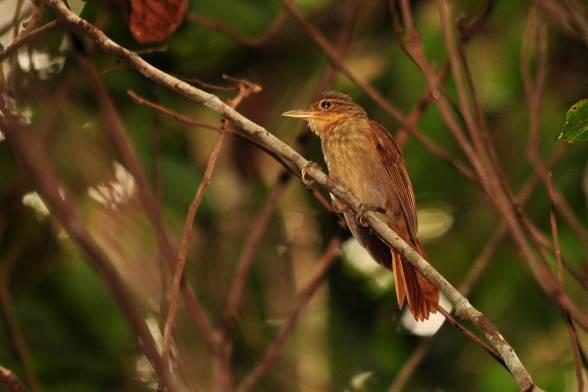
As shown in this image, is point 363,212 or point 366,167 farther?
point 366,167

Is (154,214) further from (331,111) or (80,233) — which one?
(80,233)

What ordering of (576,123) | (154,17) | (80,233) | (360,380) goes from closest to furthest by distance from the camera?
(80,233), (576,123), (154,17), (360,380)

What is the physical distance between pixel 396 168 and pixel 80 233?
188 cm

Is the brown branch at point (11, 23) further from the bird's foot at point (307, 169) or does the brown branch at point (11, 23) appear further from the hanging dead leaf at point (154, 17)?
the bird's foot at point (307, 169)

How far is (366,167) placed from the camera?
3.79m

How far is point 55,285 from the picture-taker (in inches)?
203

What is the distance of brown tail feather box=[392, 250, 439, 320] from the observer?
3.15 metres

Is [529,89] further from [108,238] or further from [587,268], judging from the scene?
[108,238]

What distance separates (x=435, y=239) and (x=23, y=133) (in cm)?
319

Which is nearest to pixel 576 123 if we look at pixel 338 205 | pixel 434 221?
pixel 338 205

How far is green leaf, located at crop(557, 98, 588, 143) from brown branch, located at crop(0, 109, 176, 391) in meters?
1.11

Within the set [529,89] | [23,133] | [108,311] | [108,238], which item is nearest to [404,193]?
[529,89]

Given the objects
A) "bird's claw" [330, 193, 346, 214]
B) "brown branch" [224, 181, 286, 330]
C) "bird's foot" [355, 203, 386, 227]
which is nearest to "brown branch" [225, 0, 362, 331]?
"brown branch" [224, 181, 286, 330]

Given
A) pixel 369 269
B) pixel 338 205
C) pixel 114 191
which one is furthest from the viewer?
pixel 369 269
